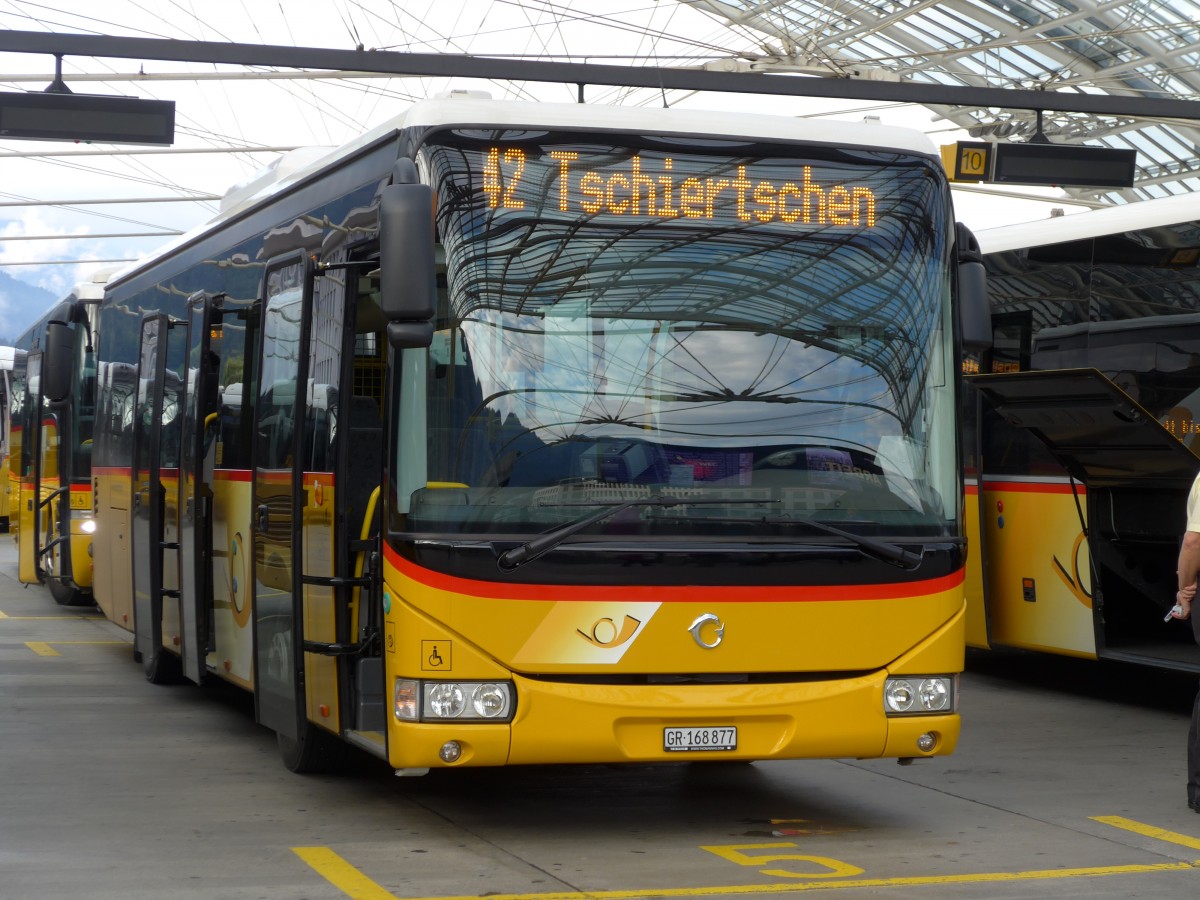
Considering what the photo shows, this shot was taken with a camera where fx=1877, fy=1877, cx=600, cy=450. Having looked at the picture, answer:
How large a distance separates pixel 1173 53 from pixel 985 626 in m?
19.9

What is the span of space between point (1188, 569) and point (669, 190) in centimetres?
317

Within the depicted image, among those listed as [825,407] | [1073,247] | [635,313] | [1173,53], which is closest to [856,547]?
[825,407]

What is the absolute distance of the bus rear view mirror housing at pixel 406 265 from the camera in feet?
23.7

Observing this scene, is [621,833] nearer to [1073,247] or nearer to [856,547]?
[856,547]

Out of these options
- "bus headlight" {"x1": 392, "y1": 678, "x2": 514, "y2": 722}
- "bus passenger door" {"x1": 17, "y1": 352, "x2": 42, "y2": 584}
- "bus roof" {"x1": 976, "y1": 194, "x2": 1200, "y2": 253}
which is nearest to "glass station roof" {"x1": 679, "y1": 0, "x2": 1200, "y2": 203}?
"bus passenger door" {"x1": 17, "y1": 352, "x2": 42, "y2": 584}

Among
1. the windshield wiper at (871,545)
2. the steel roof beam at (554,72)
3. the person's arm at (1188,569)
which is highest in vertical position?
the steel roof beam at (554,72)

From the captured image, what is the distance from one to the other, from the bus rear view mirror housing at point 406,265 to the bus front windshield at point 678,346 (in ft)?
0.98

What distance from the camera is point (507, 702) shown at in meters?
7.53

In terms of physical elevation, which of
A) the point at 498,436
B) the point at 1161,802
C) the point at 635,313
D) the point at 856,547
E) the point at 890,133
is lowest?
the point at 1161,802

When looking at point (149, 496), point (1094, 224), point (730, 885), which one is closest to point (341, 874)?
point (730, 885)

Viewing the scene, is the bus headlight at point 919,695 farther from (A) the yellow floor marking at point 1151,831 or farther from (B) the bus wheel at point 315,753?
(B) the bus wheel at point 315,753

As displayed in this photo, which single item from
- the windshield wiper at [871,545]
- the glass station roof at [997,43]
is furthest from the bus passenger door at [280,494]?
the glass station roof at [997,43]

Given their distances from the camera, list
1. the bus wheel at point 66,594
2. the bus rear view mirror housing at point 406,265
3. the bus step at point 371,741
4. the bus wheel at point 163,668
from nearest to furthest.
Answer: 1. the bus rear view mirror housing at point 406,265
2. the bus step at point 371,741
3. the bus wheel at point 163,668
4. the bus wheel at point 66,594

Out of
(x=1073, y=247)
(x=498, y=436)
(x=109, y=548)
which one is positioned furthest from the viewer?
(x=109, y=548)
